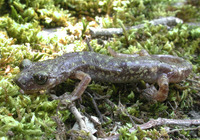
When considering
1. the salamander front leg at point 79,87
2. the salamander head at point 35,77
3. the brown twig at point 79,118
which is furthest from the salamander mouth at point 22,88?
the brown twig at point 79,118

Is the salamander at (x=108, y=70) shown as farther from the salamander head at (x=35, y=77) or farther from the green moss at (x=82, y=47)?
the green moss at (x=82, y=47)

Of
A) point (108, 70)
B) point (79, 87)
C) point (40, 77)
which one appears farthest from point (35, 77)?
point (108, 70)

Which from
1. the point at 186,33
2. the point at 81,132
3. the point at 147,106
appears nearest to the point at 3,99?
the point at 81,132

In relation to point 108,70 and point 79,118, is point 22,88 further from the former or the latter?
point 108,70

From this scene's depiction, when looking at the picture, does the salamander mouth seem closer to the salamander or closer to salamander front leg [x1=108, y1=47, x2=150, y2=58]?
the salamander

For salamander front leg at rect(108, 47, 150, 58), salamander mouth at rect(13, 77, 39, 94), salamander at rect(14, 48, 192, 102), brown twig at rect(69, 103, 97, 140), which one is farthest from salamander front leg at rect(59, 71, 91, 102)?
salamander front leg at rect(108, 47, 150, 58)

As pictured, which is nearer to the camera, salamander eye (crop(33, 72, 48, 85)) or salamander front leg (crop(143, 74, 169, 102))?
salamander eye (crop(33, 72, 48, 85))
